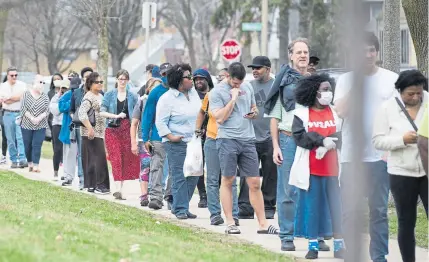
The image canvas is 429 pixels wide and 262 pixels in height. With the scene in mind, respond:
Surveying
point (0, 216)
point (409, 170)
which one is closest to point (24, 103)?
point (0, 216)

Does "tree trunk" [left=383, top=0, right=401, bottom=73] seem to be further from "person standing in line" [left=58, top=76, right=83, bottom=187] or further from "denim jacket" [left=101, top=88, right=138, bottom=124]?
"person standing in line" [left=58, top=76, right=83, bottom=187]

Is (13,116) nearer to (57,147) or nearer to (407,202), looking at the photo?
(57,147)

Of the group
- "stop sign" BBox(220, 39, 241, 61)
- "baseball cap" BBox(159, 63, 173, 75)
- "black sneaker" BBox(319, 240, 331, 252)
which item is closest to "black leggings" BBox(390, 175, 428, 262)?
"black sneaker" BBox(319, 240, 331, 252)

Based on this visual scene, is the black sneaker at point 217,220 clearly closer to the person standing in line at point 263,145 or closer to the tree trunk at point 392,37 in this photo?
the person standing in line at point 263,145

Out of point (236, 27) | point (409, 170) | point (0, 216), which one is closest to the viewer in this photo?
point (409, 170)

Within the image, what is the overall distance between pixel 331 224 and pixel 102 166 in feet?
26.7

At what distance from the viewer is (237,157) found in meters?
13.6

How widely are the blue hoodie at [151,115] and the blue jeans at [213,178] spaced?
6.02 feet

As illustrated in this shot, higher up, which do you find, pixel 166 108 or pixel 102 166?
pixel 166 108

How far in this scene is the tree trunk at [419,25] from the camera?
1642cm

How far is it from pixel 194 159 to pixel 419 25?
383 cm

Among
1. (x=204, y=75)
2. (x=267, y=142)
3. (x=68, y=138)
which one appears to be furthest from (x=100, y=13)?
(x=267, y=142)

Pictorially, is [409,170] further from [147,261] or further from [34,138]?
[34,138]

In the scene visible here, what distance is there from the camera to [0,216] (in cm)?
1118
